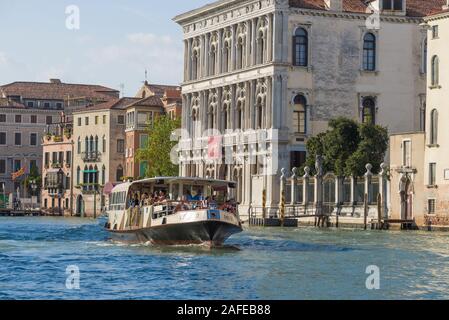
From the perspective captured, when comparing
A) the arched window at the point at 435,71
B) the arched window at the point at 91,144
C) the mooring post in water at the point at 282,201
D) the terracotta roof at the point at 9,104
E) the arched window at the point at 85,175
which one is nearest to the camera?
the arched window at the point at 435,71

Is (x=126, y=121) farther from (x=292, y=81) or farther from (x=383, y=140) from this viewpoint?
(x=383, y=140)

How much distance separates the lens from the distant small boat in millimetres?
41875

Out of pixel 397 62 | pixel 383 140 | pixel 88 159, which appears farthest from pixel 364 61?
pixel 88 159

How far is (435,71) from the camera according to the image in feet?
205

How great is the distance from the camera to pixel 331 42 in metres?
80.6

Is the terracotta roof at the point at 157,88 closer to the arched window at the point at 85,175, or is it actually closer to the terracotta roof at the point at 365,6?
the arched window at the point at 85,175

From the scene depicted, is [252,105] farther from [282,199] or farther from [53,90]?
[53,90]

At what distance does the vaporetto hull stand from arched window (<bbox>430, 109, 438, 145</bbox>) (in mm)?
21240

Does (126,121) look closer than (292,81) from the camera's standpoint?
No

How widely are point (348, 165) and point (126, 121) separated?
44.2 m

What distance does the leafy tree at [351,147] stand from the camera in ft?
224

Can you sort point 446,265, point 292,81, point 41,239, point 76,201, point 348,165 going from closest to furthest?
point 446,265, point 41,239, point 348,165, point 292,81, point 76,201

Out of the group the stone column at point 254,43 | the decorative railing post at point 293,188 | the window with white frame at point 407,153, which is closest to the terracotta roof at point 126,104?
the stone column at point 254,43

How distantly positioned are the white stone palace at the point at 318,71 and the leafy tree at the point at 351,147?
734 centimetres
